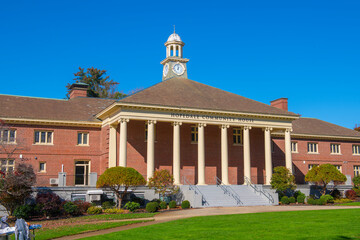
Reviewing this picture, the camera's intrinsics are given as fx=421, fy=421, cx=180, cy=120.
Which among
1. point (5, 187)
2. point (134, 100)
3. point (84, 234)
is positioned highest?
point (134, 100)

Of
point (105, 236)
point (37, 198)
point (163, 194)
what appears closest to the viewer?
point (105, 236)

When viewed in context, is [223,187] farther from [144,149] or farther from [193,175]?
[144,149]

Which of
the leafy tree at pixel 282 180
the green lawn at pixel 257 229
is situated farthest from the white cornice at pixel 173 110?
the green lawn at pixel 257 229

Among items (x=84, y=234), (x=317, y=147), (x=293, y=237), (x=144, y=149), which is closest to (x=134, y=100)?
(x=144, y=149)

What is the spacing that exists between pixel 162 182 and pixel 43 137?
14.3m

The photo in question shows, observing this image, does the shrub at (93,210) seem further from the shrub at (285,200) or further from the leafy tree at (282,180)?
the shrub at (285,200)

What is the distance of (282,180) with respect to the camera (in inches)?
1501

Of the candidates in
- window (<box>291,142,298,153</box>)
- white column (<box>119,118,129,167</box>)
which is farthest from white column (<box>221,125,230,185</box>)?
window (<box>291,142,298,153</box>)

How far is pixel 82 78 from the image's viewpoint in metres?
82.4

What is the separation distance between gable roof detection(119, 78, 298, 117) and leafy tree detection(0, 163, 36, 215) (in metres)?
10.7

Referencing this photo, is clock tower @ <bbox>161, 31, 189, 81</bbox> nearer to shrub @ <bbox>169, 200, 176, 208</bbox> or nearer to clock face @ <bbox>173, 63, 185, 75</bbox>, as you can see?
clock face @ <bbox>173, 63, 185, 75</bbox>

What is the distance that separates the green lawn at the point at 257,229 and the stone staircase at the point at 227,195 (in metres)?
10.8

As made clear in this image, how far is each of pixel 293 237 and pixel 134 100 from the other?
22305mm

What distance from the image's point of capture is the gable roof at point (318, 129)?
53219 millimetres
